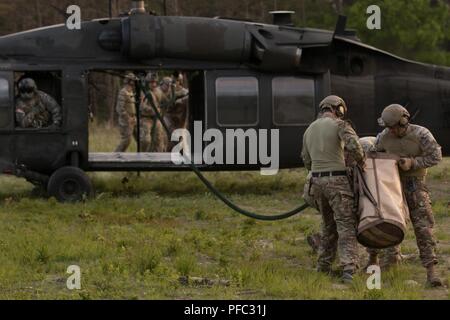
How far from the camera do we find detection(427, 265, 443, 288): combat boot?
384 inches

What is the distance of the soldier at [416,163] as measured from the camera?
9781mm

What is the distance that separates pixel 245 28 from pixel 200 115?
195 cm

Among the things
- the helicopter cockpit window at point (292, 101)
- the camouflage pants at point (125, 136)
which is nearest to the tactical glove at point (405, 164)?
the helicopter cockpit window at point (292, 101)

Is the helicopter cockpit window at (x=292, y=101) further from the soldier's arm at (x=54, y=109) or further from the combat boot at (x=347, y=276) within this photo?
the combat boot at (x=347, y=276)

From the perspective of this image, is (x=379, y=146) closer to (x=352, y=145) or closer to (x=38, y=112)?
(x=352, y=145)

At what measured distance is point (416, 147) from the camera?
9.91 metres

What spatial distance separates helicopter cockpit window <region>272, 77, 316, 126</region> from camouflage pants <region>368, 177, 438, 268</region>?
613cm

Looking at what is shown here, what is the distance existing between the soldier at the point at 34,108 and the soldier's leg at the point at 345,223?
6748 millimetres

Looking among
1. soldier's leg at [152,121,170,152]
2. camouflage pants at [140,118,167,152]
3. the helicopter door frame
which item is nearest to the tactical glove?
the helicopter door frame

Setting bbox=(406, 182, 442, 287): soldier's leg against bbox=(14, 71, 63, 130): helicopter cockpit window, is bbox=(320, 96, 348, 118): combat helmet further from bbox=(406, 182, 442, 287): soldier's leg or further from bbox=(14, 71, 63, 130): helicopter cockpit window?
bbox=(14, 71, 63, 130): helicopter cockpit window

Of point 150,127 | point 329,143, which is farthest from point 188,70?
point 329,143
